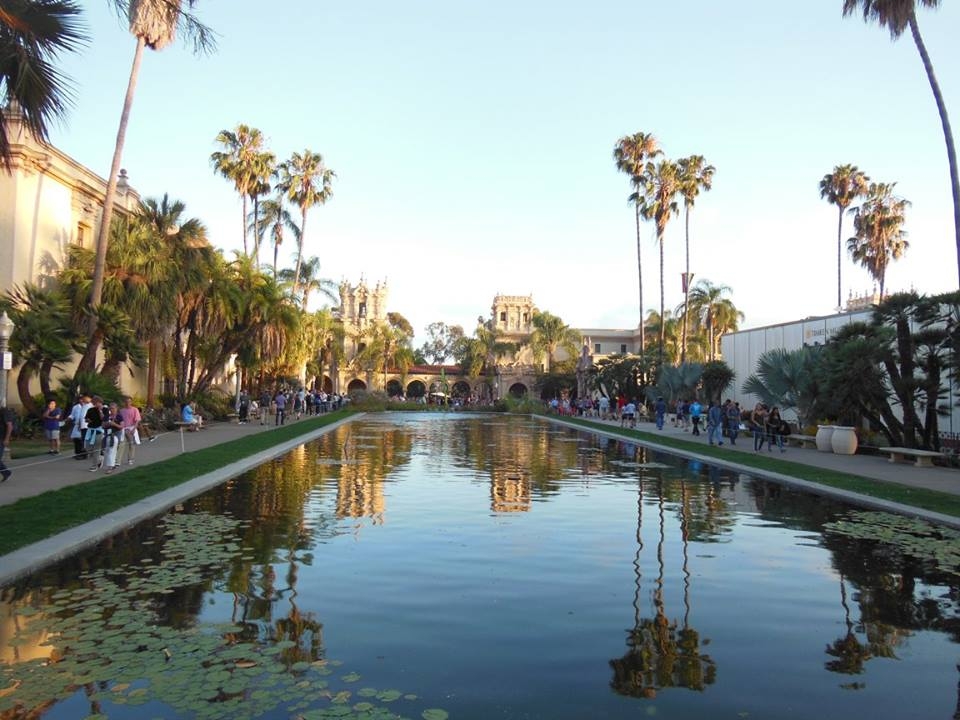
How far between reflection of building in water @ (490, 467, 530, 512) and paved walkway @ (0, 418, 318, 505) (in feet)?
25.2

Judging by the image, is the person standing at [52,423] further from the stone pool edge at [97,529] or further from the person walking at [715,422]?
the person walking at [715,422]

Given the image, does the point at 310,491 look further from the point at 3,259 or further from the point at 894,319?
the point at 3,259

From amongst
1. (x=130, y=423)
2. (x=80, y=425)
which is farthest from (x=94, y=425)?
(x=130, y=423)

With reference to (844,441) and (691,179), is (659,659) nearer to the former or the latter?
(844,441)

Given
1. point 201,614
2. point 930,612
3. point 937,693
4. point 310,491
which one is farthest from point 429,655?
point 310,491

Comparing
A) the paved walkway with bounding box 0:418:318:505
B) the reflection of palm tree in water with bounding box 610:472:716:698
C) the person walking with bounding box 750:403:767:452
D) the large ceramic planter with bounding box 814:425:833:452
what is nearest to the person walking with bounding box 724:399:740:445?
the person walking with bounding box 750:403:767:452

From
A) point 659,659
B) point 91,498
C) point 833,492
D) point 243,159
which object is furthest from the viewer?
point 243,159

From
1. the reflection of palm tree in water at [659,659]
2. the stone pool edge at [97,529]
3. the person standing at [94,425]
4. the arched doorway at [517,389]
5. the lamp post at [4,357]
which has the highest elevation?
the arched doorway at [517,389]

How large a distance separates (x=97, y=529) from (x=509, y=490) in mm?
7784

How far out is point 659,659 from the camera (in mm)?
6082

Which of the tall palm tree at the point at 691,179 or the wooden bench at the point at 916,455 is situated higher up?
the tall palm tree at the point at 691,179

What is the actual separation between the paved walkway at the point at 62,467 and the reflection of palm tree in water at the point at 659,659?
10083mm

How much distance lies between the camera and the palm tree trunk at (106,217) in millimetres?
25555

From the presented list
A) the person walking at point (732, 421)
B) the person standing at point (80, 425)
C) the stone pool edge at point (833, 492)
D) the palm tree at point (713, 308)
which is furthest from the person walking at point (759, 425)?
the palm tree at point (713, 308)
